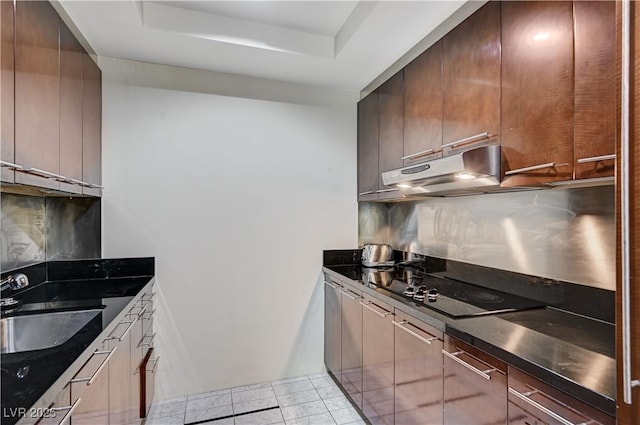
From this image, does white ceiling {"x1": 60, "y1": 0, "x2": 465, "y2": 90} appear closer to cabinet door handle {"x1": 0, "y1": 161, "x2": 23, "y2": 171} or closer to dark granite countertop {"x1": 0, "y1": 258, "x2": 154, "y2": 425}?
cabinet door handle {"x1": 0, "y1": 161, "x2": 23, "y2": 171}

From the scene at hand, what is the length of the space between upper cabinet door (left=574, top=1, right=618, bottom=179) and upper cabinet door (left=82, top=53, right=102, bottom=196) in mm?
2454

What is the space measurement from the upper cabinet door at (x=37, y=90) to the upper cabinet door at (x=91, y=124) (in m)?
0.38

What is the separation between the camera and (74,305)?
1.60 m

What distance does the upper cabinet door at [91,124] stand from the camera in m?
1.97

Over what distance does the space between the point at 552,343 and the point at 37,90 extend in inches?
89.9

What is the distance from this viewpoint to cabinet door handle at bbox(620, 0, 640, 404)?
2.38ft

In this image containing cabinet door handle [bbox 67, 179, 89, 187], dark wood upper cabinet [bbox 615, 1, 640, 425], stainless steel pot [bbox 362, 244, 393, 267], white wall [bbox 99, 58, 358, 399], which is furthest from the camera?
stainless steel pot [bbox 362, 244, 393, 267]

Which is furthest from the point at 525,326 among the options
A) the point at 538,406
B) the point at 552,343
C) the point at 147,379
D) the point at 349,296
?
the point at 147,379

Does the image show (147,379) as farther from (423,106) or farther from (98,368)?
(423,106)

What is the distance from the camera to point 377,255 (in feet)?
8.86

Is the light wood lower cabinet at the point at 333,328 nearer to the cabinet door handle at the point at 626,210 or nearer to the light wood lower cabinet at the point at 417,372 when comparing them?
the light wood lower cabinet at the point at 417,372

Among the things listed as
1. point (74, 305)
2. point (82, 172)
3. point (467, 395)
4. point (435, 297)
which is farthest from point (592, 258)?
point (82, 172)

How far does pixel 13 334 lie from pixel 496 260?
8.02ft

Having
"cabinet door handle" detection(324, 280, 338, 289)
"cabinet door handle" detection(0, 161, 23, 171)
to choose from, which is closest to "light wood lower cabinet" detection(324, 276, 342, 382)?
"cabinet door handle" detection(324, 280, 338, 289)
